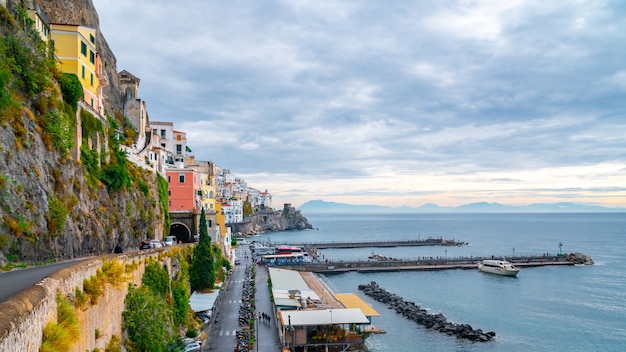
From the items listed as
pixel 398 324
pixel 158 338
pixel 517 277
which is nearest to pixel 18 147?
pixel 158 338

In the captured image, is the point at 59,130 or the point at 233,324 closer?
the point at 59,130

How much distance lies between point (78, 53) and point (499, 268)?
74.2 meters

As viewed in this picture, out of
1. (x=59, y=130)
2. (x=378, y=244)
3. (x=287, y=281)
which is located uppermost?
(x=59, y=130)

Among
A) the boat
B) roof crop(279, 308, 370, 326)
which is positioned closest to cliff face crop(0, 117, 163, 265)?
roof crop(279, 308, 370, 326)

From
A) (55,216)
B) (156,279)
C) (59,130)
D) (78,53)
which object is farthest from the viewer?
(78,53)

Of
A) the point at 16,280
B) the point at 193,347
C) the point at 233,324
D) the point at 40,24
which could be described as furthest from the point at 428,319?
the point at 40,24

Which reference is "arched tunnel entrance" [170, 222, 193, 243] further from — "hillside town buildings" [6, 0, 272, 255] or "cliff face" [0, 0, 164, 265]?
"cliff face" [0, 0, 164, 265]

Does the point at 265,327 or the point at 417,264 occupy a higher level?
the point at 265,327

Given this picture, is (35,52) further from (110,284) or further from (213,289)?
(213,289)

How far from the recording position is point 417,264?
291ft

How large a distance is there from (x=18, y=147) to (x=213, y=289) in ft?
89.9

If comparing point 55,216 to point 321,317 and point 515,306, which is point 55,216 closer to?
point 321,317

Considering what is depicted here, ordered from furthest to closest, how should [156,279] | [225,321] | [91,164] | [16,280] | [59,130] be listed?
[225,321] < [91,164] < [156,279] < [59,130] < [16,280]

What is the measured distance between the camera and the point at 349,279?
251 ft
